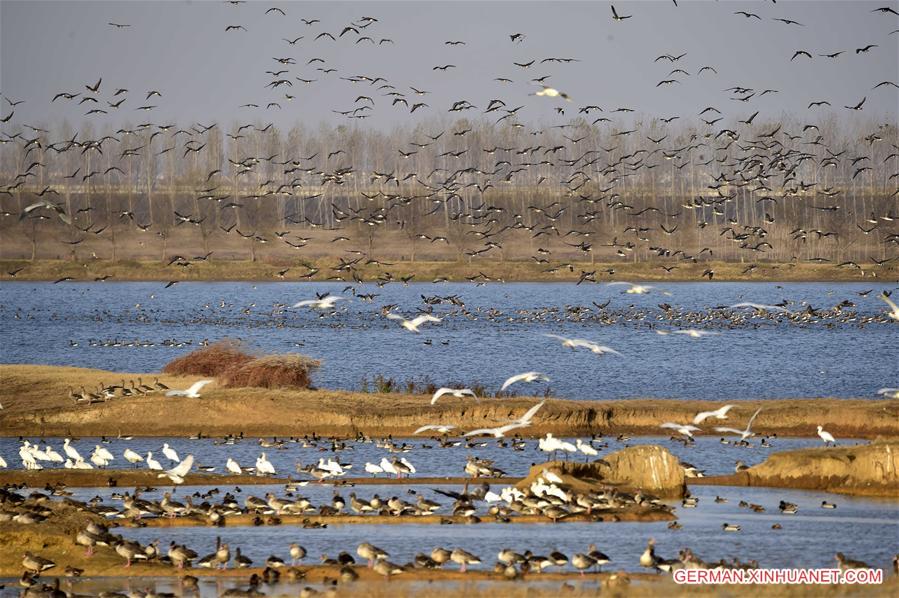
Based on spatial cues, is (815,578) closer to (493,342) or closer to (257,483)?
(257,483)

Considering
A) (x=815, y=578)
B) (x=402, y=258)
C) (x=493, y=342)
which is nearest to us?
(x=815, y=578)

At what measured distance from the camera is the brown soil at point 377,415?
46844mm

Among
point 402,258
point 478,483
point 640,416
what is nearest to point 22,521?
point 478,483

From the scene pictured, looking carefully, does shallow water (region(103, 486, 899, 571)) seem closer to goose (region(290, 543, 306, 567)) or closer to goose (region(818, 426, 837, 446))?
goose (region(290, 543, 306, 567))

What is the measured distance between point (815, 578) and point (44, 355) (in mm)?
57385

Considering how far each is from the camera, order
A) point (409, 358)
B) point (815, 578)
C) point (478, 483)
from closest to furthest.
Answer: point (815, 578), point (478, 483), point (409, 358)

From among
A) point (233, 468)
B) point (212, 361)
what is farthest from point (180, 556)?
point (212, 361)

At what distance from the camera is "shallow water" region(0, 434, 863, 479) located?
137ft

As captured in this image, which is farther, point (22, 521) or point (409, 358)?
point (409, 358)

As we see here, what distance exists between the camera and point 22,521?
2972 centimetres

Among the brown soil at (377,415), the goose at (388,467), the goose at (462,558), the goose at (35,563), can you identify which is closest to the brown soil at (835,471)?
the goose at (388,467)

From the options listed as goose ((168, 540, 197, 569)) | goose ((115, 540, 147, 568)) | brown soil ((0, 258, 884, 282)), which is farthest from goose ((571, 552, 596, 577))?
brown soil ((0, 258, 884, 282))

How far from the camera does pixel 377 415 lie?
47562mm

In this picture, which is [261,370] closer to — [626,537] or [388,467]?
[388,467]
